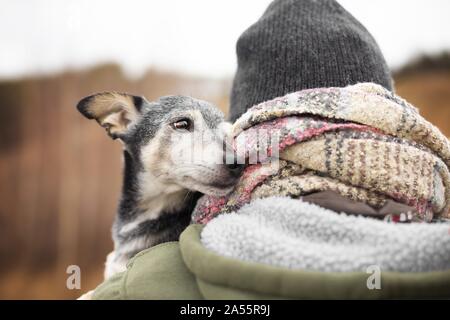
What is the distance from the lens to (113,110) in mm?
1311

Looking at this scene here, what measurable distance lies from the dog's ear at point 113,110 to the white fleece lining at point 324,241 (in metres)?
0.66

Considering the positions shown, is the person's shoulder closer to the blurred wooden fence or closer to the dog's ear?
the dog's ear

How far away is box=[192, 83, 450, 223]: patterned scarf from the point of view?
80 centimetres

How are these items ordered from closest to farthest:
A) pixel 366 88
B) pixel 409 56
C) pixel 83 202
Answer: pixel 366 88 → pixel 409 56 → pixel 83 202

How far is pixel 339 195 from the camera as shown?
79 centimetres

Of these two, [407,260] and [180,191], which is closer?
[407,260]

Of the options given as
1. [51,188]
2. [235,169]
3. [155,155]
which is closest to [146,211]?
[155,155]

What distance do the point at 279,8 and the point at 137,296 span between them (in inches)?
35.7

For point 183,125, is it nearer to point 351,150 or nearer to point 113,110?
point 113,110

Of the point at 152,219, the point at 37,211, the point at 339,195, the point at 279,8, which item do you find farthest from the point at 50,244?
the point at 339,195

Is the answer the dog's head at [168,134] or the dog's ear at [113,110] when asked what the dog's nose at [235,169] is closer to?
the dog's head at [168,134]

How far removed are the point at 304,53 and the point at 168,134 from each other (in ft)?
1.56

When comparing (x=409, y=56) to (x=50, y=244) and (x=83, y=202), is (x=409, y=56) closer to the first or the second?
(x=83, y=202)

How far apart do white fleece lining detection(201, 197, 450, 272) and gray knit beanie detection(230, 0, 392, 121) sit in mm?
460
